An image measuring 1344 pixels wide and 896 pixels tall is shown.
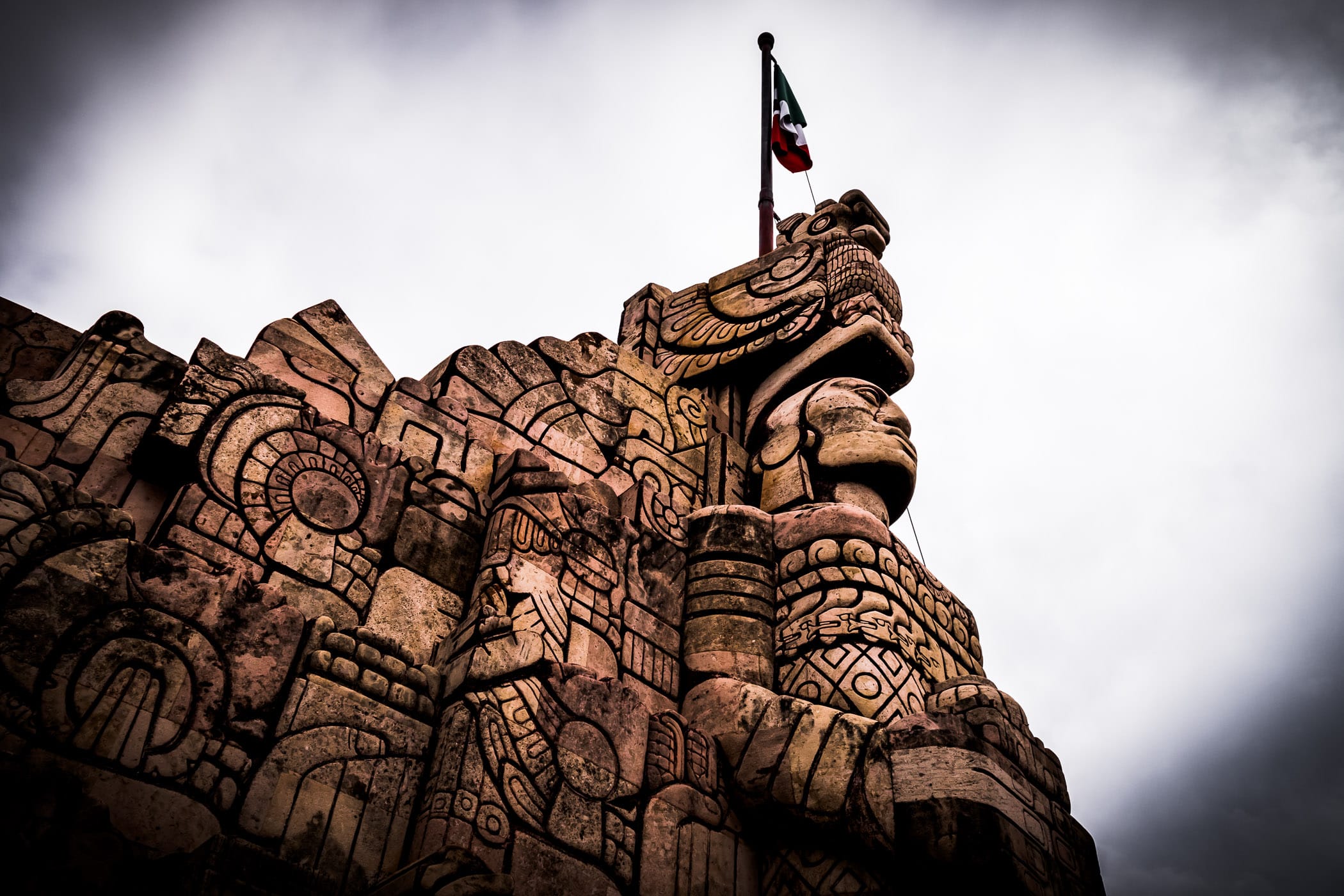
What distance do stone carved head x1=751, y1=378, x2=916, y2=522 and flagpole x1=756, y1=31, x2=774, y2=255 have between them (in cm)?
258

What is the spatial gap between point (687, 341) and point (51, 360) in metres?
4.06

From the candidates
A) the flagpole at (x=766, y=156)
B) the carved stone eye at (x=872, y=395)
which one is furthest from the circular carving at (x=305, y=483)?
the flagpole at (x=766, y=156)

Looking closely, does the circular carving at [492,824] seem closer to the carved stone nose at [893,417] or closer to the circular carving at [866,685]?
the circular carving at [866,685]

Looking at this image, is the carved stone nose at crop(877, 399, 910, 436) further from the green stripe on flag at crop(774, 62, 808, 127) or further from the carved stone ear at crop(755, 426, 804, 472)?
the green stripe on flag at crop(774, 62, 808, 127)

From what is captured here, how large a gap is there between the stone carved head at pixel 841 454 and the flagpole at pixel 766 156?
258 cm

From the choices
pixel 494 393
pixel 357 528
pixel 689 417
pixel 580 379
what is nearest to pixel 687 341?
pixel 689 417

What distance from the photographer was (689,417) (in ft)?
22.9

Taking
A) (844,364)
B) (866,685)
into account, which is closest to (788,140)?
(844,364)

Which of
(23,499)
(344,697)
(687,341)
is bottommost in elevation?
(344,697)

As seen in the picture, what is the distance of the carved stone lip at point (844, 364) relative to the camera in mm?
7145

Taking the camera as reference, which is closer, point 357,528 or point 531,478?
point 357,528

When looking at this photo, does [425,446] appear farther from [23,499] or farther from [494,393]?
[23,499]

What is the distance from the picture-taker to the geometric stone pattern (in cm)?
345

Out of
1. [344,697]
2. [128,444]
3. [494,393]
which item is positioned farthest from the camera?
[494,393]
